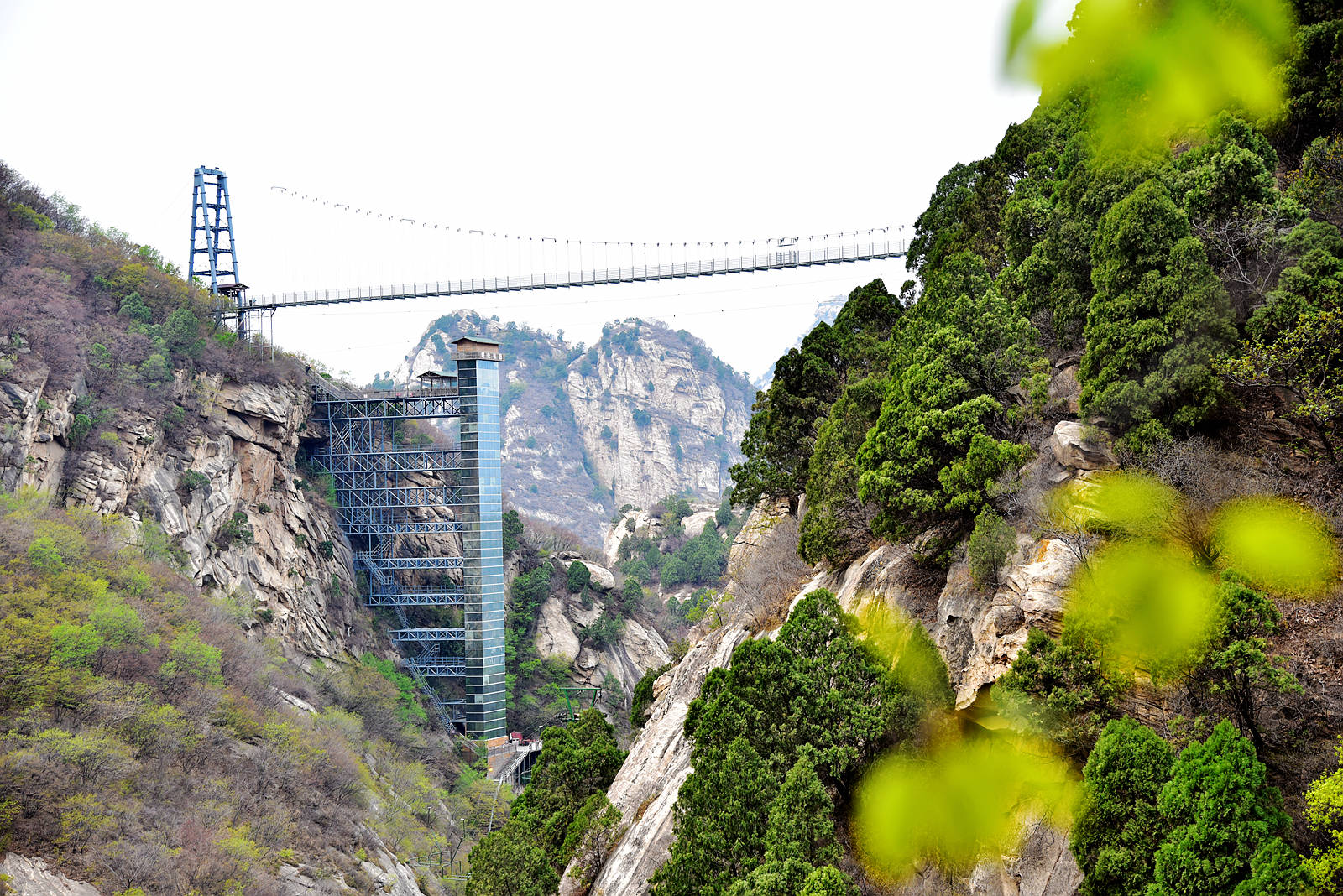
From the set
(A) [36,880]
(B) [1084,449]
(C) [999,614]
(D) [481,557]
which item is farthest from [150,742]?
(B) [1084,449]

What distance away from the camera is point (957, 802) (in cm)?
1171

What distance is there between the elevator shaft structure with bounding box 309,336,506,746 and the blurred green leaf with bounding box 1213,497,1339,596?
41.1m

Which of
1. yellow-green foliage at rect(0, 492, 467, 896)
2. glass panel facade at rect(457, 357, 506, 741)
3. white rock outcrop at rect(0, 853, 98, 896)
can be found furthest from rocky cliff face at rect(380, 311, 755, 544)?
white rock outcrop at rect(0, 853, 98, 896)

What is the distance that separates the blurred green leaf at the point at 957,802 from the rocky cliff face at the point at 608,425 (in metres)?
→ 138

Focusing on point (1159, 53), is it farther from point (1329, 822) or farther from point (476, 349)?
point (476, 349)

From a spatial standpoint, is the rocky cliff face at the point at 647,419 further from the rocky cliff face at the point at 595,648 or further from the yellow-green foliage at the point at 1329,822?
the yellow-green foliage at the point at 1329,822

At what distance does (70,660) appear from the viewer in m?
23.6

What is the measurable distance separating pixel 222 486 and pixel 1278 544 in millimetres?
43285

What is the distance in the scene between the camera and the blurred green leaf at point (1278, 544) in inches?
365

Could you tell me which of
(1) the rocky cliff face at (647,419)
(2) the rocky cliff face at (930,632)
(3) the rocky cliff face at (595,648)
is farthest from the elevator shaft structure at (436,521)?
(1) the rocky cliff face at (647,419)

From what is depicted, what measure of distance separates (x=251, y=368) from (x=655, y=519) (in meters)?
47.9

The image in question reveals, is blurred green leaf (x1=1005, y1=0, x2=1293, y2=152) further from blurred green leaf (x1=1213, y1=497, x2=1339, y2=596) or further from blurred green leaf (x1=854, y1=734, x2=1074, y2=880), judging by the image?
blurred green leaf (x1=854, y1=734, x2=1074, y2=880)

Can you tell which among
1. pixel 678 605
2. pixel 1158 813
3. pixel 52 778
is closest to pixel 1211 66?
pixel 1158 813

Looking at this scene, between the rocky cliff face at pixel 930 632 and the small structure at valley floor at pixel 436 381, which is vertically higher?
the small structure at valley floor at pixel 436 381
